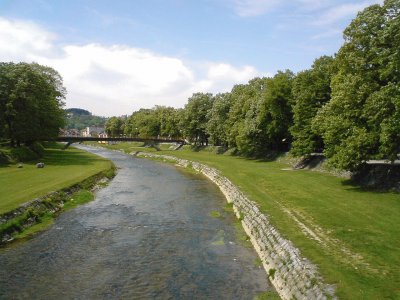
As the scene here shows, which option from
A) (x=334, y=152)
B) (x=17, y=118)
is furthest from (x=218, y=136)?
(x=334, y=152)

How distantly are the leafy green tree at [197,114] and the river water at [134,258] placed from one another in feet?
293

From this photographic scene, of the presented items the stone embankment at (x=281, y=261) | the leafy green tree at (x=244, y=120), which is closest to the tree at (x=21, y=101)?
the leafy green tree at (x=244, y=120)

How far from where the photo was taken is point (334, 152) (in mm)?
43156

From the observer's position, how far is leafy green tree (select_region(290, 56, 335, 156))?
197ft

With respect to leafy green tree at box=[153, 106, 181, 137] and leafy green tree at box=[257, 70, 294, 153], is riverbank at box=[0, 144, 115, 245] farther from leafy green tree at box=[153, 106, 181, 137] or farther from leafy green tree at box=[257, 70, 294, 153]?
leafy green tree at box=[153, 106, 181, 137]

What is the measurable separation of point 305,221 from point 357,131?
1458cm

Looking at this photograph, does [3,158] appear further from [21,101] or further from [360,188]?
[360,188]

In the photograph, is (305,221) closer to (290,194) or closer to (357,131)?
(290,194)

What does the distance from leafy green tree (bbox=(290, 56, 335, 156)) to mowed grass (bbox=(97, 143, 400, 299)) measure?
14592mm

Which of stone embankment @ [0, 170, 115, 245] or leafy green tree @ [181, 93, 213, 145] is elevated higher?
leafy green tree @ [181, 93, 213, 145]

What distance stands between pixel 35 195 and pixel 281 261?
25018mm

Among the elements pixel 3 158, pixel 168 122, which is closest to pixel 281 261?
pixel 3 158

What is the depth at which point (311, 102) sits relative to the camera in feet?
201

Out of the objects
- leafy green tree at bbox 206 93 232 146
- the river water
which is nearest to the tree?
the river water
